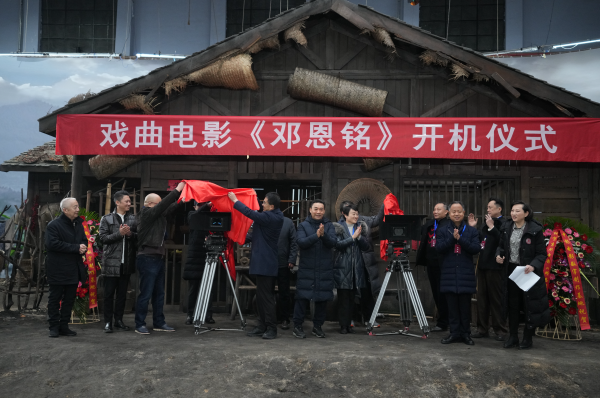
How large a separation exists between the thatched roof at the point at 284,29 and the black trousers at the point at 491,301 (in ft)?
10.7

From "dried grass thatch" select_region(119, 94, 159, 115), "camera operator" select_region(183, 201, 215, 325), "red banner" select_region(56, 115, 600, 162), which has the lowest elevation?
"camera operator" select_region(183, 201, 215, 325)

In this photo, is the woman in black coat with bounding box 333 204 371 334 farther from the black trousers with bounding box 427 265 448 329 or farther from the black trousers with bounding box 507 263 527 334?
the black trousers with bounding box 507 263 527 334

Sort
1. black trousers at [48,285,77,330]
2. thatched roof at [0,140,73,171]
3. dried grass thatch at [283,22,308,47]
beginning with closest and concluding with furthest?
black trousers at [48,285,77,330], dried grass thatch at [283,22,308,47], thatched roof at [0,140,73,171]

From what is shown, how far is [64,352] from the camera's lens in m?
5.57

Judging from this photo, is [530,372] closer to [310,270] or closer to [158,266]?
[310,270]

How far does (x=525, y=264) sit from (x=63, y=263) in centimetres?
566

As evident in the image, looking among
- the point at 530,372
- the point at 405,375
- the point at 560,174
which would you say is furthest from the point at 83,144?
the point at 560,174

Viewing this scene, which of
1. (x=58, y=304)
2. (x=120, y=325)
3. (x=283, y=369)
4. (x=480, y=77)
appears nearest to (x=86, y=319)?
(x=120, y=325)

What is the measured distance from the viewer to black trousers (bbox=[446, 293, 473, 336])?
6.24 meters

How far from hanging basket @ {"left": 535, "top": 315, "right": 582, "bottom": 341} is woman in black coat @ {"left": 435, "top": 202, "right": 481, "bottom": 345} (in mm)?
1620

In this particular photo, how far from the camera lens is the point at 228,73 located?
858 cm

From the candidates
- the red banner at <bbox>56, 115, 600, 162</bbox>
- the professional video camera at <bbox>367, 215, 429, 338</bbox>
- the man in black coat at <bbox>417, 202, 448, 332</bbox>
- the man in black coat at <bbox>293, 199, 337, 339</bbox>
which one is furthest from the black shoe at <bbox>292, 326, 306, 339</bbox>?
the red banner at <bbox>56, 115, 600, 162</bbox>

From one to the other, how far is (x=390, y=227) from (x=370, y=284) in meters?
1.23

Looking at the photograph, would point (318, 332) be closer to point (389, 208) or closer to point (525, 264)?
point (389, 208)
